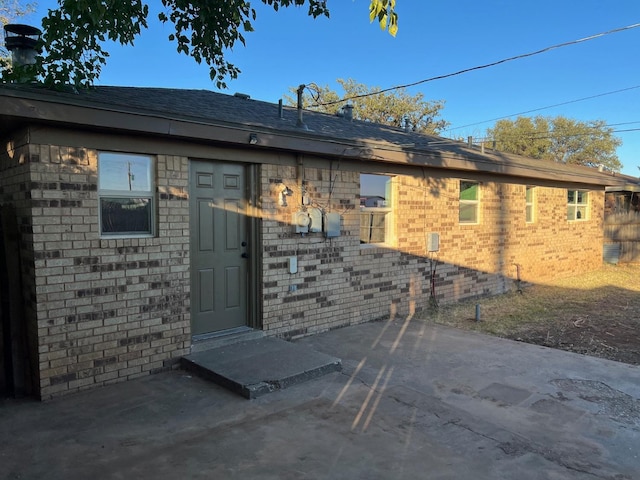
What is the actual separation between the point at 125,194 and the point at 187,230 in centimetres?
80

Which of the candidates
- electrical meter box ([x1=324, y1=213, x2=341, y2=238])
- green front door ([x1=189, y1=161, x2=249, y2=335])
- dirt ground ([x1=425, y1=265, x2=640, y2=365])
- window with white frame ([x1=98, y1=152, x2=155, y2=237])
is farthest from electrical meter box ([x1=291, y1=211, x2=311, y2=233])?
dirt ground ([x1=425, y1=265, x2=640, y2=365])

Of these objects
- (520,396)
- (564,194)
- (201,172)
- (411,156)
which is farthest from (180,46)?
(564,194)

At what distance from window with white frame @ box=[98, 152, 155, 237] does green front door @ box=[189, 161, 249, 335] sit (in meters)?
0.60

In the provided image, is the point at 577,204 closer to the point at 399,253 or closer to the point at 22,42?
the point at 399,253

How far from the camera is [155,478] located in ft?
10.4

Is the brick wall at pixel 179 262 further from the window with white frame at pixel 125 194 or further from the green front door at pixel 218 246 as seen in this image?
the green front door at pixel 218 246

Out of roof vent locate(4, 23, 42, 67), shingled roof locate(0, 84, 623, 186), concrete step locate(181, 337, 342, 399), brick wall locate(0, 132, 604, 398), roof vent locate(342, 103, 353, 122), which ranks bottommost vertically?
concrete step locate(181, 337, 342, 399)

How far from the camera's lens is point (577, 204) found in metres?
13.8

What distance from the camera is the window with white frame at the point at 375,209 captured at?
25.7 ft

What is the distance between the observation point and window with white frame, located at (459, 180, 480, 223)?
388 inches

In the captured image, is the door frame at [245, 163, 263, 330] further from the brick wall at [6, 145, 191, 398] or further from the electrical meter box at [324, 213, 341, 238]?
the electrical meter box at [324, 213, 341, 238]

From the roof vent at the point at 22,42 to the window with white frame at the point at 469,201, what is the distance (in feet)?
25.0

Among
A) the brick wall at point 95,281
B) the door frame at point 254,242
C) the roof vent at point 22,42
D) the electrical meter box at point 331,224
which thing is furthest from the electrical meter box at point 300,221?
the roof vent at point 22,42

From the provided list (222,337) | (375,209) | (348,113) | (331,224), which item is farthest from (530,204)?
(222,337)
